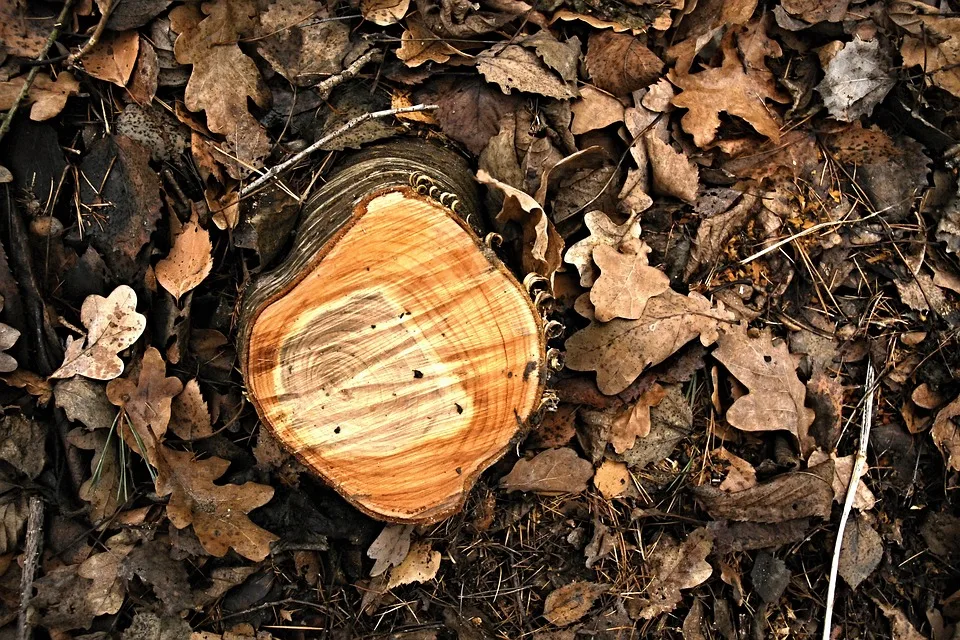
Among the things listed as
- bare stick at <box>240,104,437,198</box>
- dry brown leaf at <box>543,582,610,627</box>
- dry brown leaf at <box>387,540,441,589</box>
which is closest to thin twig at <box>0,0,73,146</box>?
bare stick at <box>240,104,437,198</box>

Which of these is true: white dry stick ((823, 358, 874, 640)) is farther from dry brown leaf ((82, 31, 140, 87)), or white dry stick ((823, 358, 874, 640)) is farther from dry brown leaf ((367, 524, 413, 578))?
dry brown leaf ((82, 31, 140, 87))

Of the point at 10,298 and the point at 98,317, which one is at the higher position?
the point at 10,298

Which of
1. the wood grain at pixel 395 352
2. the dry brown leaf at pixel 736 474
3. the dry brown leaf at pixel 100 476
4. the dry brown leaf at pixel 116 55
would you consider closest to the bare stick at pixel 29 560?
the dry brown leaf at pixel 100 476

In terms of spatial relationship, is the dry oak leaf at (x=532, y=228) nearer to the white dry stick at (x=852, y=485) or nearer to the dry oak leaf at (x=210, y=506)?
the dry oak leaf at (x=210, y=506)

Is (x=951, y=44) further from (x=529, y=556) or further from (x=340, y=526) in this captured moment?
(x=340, y=526)

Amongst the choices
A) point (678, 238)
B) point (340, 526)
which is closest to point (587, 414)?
point (678, 238)

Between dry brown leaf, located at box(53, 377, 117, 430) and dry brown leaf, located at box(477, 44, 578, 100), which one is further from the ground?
dry brown leaf, located at box(477, 44, 578, 100)
